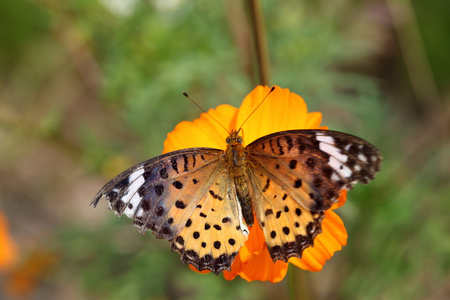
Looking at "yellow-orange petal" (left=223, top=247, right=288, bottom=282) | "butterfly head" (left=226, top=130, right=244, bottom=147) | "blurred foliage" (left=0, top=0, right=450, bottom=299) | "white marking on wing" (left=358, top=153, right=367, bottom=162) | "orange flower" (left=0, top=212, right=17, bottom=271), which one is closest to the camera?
"white marking on wing" (left=358, top=153, right=367, bottom=162)

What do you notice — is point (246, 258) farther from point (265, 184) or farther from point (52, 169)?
point (52, 169)

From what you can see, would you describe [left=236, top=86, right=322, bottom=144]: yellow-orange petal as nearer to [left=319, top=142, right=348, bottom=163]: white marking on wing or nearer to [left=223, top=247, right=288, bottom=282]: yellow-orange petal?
[left=319, top=142, right=348, bottom=163]: white marking on wing

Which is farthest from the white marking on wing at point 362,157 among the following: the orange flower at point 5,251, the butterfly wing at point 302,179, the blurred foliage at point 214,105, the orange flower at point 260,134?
the orange flower at point 5,251

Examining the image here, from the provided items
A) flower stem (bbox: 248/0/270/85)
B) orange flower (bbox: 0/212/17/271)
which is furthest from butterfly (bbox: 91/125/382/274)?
orange flower (bbox: 0/212/17/271)

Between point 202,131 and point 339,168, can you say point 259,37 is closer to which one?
point 202,131

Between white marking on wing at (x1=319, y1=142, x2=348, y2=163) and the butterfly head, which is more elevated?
the butterfly head

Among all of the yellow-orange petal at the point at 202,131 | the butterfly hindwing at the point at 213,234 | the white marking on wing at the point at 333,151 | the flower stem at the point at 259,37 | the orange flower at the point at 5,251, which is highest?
the orange flower at the point at 5,251

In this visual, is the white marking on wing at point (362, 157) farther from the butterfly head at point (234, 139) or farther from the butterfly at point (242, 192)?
the butterfly head at point (234, 139)
